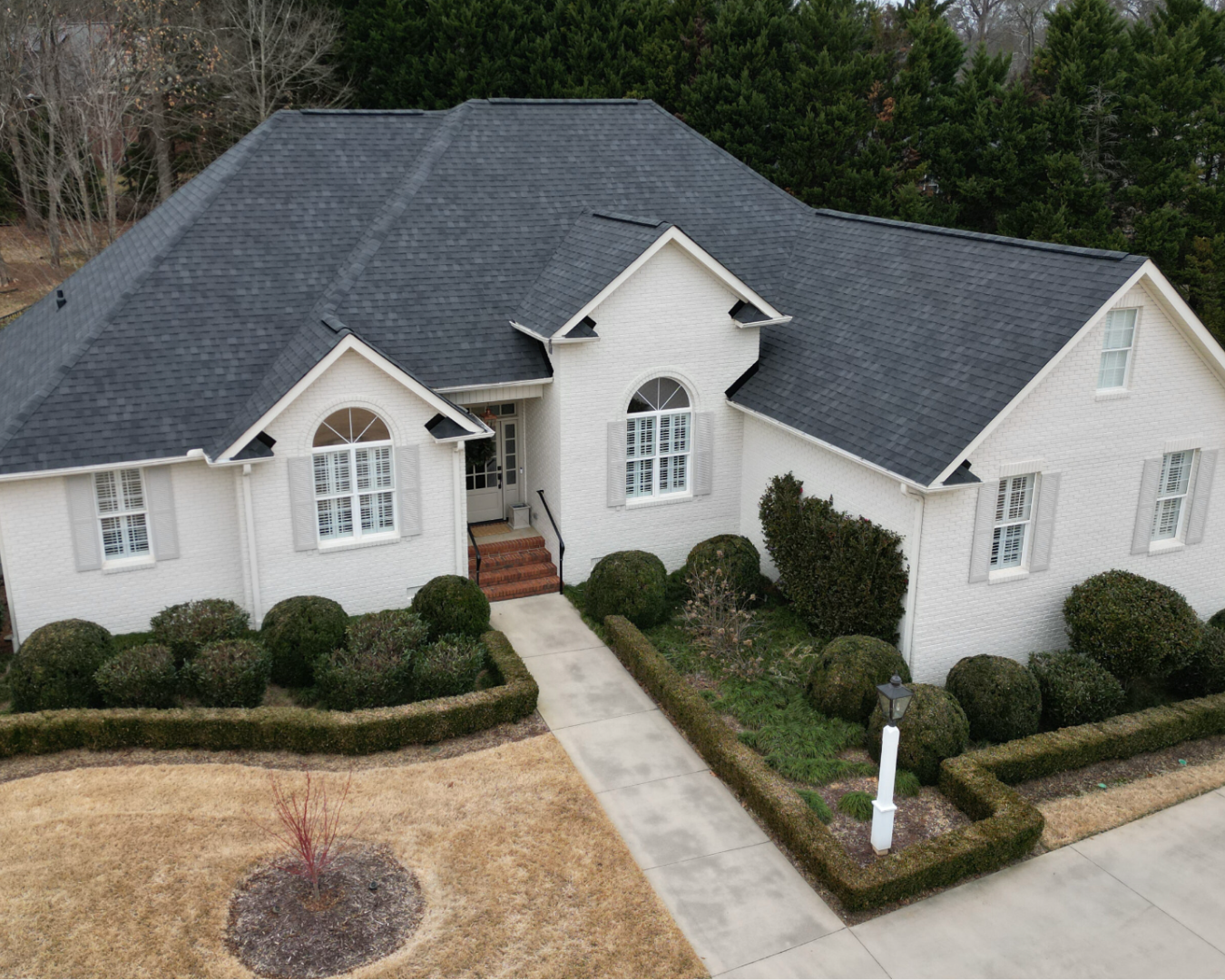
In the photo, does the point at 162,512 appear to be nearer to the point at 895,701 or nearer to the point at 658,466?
the point at 658,466

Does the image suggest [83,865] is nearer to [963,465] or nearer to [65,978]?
[65,978]

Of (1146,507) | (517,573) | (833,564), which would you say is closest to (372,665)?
(517,573)

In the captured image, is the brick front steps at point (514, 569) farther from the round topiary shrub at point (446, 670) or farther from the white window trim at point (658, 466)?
the round topiary shrub at point (446, 670)

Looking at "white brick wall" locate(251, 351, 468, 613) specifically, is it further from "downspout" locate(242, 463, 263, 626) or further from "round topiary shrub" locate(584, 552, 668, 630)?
"round topiary shrub" locate(584, 552, 668, 630)

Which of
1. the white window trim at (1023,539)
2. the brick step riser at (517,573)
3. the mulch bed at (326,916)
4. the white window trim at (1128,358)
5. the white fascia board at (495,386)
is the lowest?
the mulch bed at (326,916)

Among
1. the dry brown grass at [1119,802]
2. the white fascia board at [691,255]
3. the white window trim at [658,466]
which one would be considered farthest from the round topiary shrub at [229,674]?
the dry brown grass at [1119,802]

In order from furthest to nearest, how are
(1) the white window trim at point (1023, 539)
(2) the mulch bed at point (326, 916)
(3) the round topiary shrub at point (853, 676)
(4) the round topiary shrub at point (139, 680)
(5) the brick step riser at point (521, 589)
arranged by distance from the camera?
(5) the brick step riser at point (521, 589), (1) the white window trim at point (1023, 539), (3) the round topiary shrub at point (853, 676), (4) the round topiary shrub at point (139, 680), (2) the mulch bed at point (326, 916)
